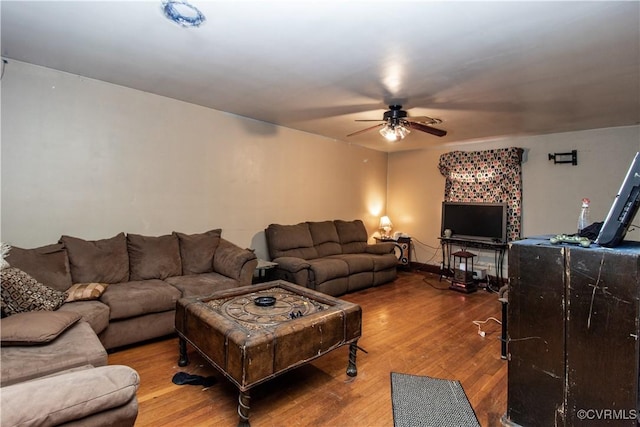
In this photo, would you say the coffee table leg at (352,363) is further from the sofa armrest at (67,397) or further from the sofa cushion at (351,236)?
the sofa cushion at (351,236)

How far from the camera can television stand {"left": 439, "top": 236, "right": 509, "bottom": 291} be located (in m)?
5.20

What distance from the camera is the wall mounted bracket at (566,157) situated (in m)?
4.69

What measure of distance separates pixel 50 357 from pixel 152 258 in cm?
166

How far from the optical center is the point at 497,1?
1813 mm

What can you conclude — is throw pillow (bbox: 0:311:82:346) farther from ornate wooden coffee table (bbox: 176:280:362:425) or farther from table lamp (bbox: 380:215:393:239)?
table lamp (bbox: 380:215:393:239)

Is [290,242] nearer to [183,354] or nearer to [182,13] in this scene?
[183,354]

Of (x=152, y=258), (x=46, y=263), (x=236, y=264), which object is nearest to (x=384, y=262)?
(x=236, y=264)

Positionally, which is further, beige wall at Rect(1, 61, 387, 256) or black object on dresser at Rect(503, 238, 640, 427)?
beige wall at Rect(1, 61, 387, 256)

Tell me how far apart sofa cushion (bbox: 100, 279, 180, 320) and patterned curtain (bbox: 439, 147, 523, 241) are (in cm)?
493

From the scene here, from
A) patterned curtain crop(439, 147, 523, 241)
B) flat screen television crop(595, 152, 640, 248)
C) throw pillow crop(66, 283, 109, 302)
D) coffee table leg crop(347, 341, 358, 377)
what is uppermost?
patterned curtain crop(439, 147, 523, 241)

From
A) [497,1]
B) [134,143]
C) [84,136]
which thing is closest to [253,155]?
[134,143]

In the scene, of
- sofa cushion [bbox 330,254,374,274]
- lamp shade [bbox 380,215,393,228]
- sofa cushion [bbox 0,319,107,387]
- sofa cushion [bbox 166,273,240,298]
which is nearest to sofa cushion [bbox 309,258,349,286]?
sofa cushion [bbox 330,254,374,274]

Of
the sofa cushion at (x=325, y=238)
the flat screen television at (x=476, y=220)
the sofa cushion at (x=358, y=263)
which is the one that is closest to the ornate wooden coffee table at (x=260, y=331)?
the sofa cushion at (x=358, y=263)

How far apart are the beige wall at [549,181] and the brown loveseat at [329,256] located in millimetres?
1252
